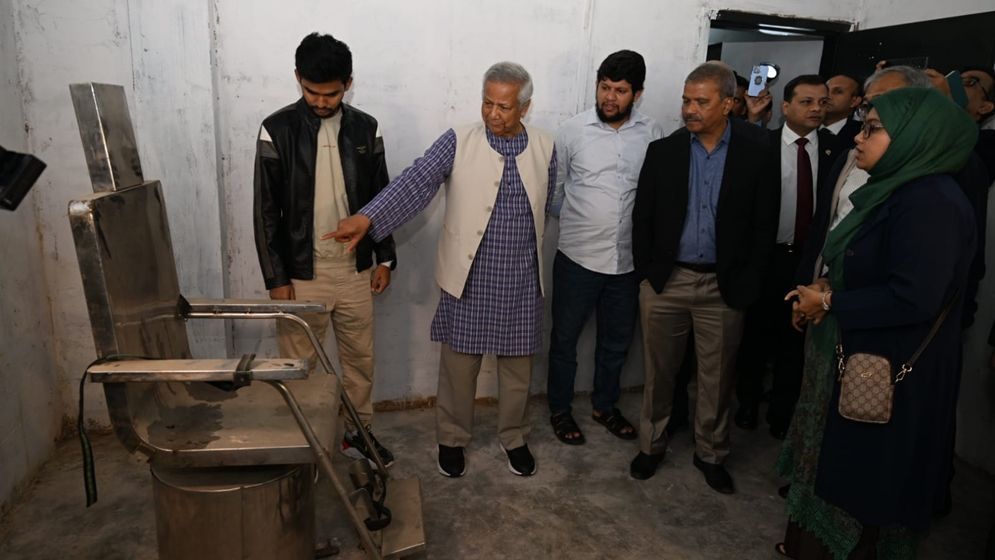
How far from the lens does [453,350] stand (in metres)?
2.83

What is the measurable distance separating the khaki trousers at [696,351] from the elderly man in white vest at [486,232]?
529 mm

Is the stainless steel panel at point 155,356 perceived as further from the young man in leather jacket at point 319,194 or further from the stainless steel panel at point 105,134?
the young man in leather jacket at point 319,194

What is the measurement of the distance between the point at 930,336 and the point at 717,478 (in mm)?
1282

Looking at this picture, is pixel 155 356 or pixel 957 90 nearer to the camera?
pixel 155 356

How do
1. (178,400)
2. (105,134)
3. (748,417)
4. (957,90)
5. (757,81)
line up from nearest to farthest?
(105,134), (178,400), (957,90), (748,417), (757,81)

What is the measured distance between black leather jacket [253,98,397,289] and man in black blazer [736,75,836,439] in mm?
1886

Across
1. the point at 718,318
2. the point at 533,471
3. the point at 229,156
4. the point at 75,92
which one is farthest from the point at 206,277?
the point at 718,318

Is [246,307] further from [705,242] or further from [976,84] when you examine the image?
[976,84]

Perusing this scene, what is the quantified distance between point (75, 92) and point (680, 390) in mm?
2781

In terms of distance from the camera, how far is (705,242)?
2.72 m

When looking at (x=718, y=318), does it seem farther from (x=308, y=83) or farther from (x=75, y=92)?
(x=75, y=92)

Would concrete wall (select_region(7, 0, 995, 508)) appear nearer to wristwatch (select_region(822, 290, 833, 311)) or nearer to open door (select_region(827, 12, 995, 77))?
open door (select_region(827, 12, 995, 77))

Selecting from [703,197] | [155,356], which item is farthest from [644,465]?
[155,356]

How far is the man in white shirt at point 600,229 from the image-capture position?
3.04m
